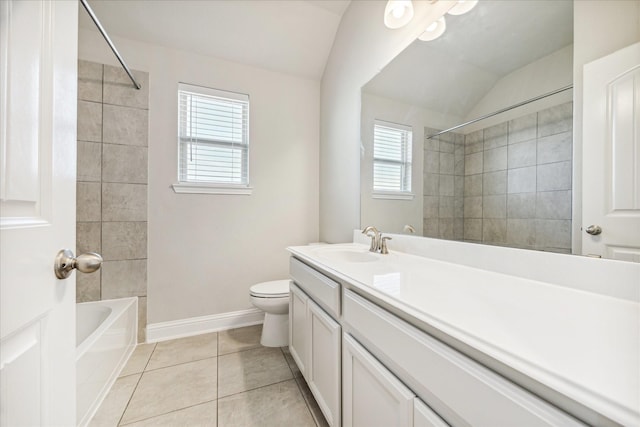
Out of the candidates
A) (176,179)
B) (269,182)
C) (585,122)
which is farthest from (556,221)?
(176,179)

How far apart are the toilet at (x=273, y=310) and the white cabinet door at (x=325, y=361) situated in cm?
62

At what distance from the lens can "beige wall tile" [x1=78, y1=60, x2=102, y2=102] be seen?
5.86ft

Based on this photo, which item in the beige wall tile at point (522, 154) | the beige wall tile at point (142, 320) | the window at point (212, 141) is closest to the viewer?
the beige wall tile at point (522, 154)

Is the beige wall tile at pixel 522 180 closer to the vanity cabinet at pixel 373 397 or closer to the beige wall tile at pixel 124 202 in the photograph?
the vanity cabinet at pixel 373 397

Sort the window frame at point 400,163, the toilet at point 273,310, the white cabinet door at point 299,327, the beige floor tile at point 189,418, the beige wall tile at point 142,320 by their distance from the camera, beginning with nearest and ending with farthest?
the beige floor tile at point 189,418 < the white cabinet door at point 299,327 < the window frame at point 400,163 < the toilet at point 273,310 < the beige wall tile at point 142,320

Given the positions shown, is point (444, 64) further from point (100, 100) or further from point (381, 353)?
point (100, 100)

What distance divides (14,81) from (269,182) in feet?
6.35

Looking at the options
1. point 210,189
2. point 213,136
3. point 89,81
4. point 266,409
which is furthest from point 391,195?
point 89,81

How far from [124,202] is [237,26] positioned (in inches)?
64.9

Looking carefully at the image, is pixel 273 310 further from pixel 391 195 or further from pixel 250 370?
pixel 391 195

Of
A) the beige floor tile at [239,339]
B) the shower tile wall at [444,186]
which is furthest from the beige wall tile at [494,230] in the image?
the beige floor tile at [239,339]

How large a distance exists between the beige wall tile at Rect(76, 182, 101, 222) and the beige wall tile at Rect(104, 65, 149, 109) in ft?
2.11

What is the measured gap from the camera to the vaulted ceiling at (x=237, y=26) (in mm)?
1823

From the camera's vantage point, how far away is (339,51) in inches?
84.6
